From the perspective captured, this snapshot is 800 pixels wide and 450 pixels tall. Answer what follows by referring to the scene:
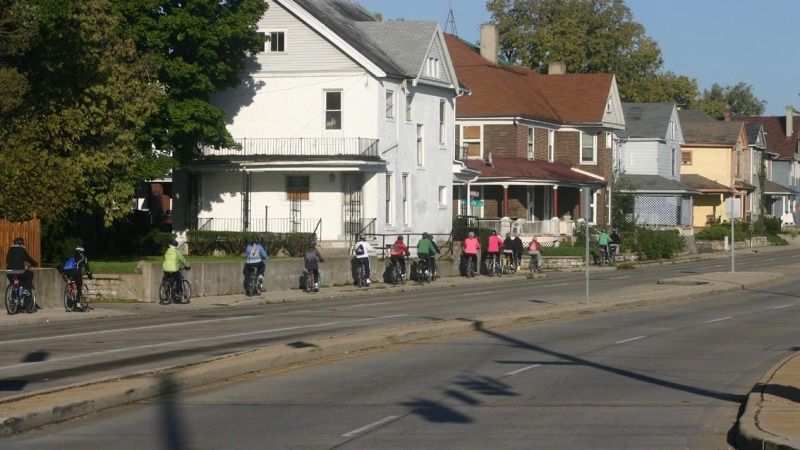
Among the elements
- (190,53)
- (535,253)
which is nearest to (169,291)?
(190,53)

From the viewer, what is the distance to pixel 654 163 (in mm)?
88250

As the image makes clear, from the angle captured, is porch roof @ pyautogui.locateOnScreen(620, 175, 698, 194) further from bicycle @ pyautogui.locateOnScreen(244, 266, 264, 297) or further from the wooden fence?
the wooden fence

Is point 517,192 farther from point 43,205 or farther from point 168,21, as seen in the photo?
point 43,205

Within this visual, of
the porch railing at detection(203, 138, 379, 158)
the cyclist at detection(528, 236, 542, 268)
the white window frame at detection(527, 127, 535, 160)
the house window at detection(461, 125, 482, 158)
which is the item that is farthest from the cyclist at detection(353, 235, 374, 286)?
the white window frame at detection(527, 127, 535, 160)

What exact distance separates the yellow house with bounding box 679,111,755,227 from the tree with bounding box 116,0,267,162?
54.4 metres

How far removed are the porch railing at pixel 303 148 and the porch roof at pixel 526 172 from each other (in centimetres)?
1485

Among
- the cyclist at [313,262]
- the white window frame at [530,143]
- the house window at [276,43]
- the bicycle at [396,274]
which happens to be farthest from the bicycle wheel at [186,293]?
the white window frame at [530,143]

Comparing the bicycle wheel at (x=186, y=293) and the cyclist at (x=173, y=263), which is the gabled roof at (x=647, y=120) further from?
the cyclist at (x=173, y=263)

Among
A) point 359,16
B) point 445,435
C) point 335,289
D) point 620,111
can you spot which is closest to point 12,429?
point 445,435

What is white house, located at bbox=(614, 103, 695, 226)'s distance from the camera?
8606 cm

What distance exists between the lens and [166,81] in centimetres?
4628

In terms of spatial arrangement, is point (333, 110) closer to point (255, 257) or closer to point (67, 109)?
point (255, 257)

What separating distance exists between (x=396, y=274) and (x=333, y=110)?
8548 millimetres

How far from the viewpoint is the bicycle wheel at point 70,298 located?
103 feet
